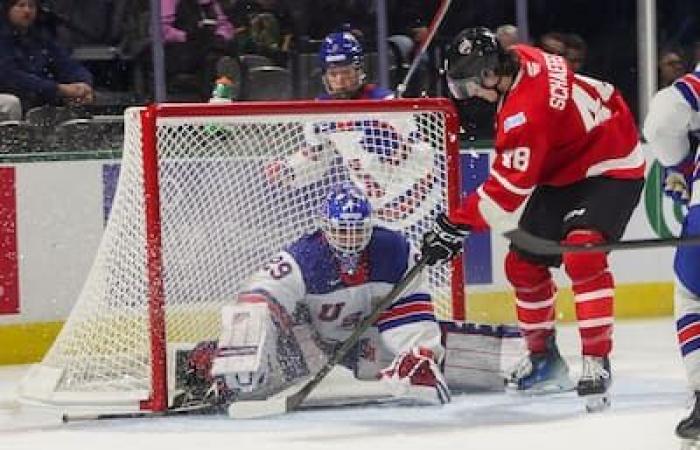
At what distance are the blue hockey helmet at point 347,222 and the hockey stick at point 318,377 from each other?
0.14 m

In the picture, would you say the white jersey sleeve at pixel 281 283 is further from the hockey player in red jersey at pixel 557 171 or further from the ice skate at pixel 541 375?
the ice skate at pixel 541 375

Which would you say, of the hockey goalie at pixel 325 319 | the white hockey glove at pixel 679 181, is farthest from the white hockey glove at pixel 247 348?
the white hockey glove at pixel 679 181

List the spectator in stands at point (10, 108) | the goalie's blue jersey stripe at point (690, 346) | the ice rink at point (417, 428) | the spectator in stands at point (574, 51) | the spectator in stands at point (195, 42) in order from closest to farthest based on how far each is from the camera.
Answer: the goalie's blue jersey stripe at point (690, 346), the ice rink at point (417, 428), the spectator in stands at point (10, 108), the spectator in stands at point (195, 42), the spectator in stands at point (574, 51)

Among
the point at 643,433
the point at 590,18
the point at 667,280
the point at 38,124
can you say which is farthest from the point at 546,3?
the point at 643,433

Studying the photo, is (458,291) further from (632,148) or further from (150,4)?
(150,4)

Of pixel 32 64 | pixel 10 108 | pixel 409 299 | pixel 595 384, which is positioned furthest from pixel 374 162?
pixel 32 64

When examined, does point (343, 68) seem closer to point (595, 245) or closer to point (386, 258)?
point (386, 258)

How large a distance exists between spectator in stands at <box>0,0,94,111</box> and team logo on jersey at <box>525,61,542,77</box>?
2.22 metres

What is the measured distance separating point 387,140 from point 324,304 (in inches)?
20.1

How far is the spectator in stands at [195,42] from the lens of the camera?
19.8 feet

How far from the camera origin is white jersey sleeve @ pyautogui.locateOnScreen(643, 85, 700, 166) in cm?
346

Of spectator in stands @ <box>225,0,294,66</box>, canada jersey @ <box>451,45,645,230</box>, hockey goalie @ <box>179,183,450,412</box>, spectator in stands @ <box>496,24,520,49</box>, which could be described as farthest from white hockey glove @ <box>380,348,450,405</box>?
spectator in stands @ <box>496,24,520,49</box>

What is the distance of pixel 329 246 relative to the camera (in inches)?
166

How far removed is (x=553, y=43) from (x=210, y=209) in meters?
2.60
